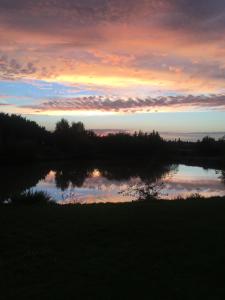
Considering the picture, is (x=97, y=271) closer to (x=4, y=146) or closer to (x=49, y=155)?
(x=4, y=146)

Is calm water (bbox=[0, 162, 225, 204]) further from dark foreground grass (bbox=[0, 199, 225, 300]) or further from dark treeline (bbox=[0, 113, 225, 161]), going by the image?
dark treeline (bbox=[0, 113, 225, 161])

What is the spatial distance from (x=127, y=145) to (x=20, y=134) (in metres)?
22.4

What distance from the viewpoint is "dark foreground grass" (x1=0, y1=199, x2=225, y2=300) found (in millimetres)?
4770

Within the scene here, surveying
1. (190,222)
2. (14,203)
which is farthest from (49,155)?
(190,222)

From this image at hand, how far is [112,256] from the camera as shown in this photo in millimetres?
6070

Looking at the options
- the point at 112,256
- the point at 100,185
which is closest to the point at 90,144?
the point at 100,185

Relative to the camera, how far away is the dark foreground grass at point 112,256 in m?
4.77

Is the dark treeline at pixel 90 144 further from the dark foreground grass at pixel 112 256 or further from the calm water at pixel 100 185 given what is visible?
the dark foreground grass at pixel 112 256

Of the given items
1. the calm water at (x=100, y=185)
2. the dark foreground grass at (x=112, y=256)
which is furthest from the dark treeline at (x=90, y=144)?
the dark foreground grass at (x=112, y=256)

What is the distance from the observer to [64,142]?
7794 cm

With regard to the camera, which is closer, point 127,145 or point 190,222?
point 190,222

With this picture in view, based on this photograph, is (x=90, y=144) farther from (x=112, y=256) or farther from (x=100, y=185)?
(x=112, y=256)

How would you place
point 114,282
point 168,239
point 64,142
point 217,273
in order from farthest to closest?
point 64,142 < point 168,239 < point 217,273 < point 114,282

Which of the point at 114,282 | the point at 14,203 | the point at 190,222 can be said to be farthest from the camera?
the point at 14,203
